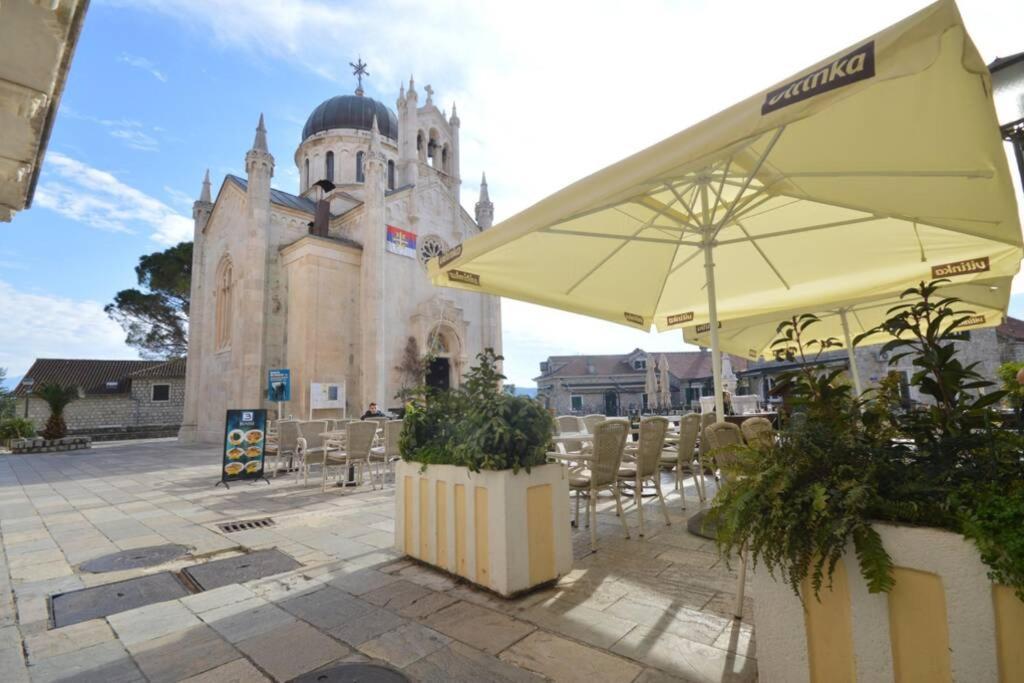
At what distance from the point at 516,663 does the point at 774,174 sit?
3821 millimetres

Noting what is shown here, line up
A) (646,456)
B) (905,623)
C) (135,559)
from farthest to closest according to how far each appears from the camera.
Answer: (646,456)
(135,559)
(905,623)

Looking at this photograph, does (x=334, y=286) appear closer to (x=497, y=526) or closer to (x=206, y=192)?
(x=206, y=192)

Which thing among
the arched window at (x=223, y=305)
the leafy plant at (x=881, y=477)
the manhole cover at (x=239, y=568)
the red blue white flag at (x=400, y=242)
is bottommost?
the manhole cover at (x=239, y=568)

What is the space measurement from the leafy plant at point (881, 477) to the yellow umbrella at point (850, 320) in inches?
99.6

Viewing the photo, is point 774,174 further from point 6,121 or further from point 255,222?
point 255,222

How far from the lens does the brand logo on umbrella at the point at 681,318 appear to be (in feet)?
21.0

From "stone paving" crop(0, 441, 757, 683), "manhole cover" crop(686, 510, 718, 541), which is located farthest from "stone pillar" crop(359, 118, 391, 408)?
"manhole cover" crop(686, 510, 718, 541)

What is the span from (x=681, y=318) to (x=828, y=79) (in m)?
4.78

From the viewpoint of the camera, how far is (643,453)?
4402 millimetres

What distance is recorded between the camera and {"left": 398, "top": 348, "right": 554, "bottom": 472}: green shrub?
3.22 metres

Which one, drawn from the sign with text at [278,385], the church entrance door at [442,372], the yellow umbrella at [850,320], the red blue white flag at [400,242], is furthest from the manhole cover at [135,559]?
the church entrance door at [442,372]

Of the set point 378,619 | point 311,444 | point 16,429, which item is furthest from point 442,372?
point 378,619

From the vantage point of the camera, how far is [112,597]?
335cm

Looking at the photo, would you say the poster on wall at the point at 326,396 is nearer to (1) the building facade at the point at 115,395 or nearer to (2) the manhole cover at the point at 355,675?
(2) the manhole cover at the point at 355,675
